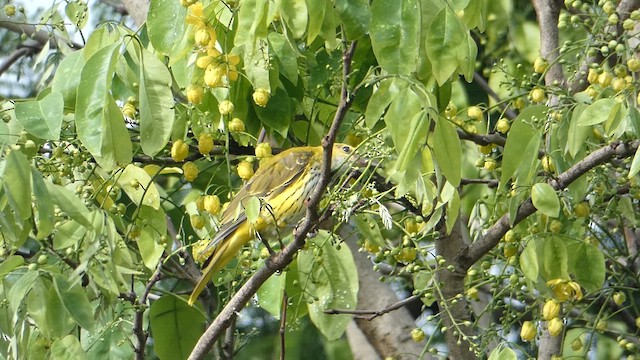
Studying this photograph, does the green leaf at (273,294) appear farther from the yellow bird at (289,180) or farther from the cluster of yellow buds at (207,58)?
the cluster of yellow buds at (207,58)

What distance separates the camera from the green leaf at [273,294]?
3.62m

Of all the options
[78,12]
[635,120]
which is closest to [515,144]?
[635,120]

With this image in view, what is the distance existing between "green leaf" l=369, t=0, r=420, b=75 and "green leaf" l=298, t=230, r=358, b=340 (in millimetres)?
912

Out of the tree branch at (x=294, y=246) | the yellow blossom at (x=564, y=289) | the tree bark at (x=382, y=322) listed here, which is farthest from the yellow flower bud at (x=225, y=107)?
the tree bark at (x=382, y=322)

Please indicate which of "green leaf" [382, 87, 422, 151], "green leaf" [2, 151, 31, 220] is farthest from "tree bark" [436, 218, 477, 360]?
"green leaf" [2, 151, 31, 220]

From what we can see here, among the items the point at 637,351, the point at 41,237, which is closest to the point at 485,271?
the point at 637,351

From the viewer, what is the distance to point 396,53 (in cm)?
270

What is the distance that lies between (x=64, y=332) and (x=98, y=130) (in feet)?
1.64

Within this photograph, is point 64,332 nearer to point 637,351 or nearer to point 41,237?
point 41,237

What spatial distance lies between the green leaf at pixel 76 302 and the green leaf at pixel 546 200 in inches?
42.9

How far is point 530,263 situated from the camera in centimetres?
305

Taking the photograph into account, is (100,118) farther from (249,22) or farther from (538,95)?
(538,95)

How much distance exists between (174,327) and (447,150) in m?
1.70

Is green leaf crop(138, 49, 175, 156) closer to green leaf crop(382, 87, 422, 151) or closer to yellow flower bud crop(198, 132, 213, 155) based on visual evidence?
yellow flower bud crop(198, 132, 213, 155)
